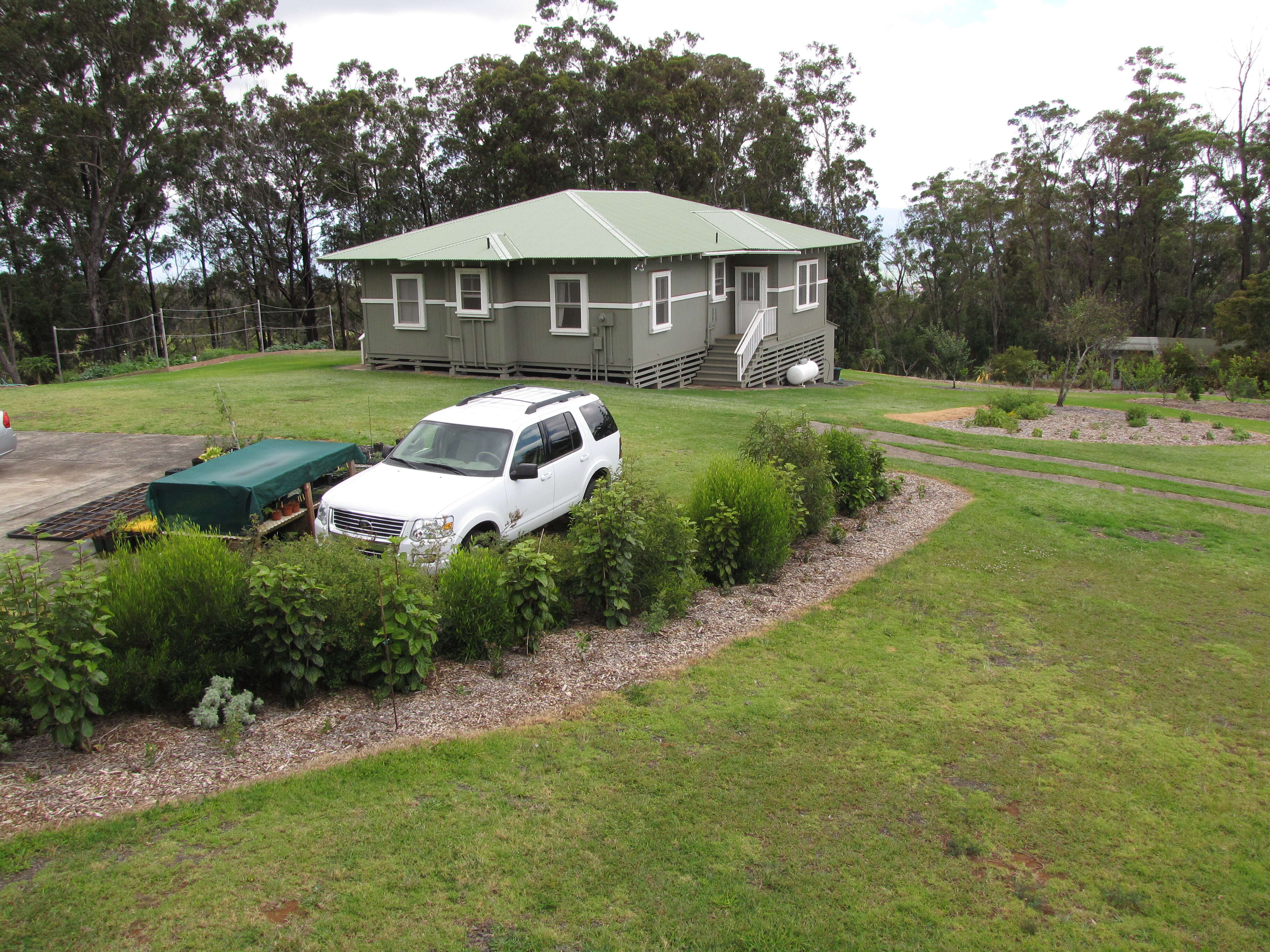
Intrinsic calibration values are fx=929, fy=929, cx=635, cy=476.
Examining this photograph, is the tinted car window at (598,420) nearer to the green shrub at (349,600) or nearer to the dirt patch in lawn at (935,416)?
the green shrub at (349,600)

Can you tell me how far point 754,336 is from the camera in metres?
28.4

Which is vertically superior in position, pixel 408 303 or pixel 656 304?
pixel 408 303

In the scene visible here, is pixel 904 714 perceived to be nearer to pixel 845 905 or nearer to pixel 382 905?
pixel 845 905

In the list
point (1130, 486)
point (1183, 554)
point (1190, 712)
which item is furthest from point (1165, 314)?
point (1190, 712)

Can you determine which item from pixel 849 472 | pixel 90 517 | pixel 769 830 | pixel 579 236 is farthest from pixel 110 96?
pixel 769 830

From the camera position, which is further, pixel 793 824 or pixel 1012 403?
pixel 1012 403

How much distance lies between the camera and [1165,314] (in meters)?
59.8

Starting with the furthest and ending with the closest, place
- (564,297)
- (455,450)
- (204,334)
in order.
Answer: (204,334) < (564,297) < (455,450)

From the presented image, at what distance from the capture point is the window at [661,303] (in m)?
24.6

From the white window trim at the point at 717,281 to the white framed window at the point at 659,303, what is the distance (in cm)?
299

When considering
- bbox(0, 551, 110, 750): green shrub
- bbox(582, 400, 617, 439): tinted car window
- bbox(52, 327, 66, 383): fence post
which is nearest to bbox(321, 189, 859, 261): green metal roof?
bbox(52, 327, 66, 383): fence post

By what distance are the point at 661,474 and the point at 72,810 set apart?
9.57 m

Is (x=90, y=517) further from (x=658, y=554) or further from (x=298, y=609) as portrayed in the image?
(x=658, y=554)

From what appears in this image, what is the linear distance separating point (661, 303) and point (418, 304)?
651cm
